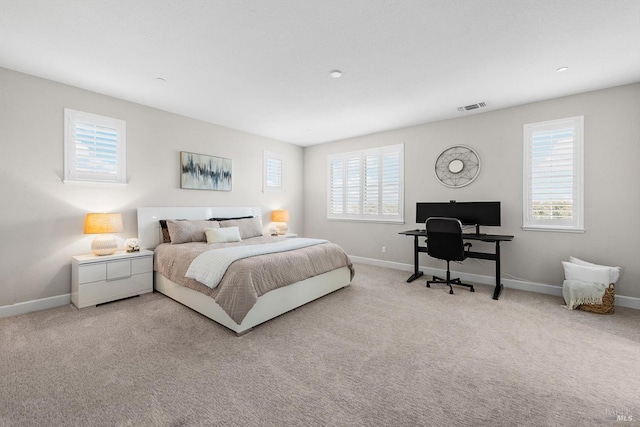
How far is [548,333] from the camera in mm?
2576

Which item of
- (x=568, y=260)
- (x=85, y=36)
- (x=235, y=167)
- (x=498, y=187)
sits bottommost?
(x=568, y=260)

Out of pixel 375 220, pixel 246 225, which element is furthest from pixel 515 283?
pixel 246 225

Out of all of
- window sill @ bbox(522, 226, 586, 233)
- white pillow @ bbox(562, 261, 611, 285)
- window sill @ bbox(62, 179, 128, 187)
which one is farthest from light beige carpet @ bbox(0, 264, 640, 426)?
window sill @ bbox(62, 179, 128, 187)

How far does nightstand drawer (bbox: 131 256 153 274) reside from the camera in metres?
3.47

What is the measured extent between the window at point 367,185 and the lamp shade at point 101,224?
12.5 feet

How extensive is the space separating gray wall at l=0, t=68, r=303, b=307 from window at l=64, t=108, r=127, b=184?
74 millimetres

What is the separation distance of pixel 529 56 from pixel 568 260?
2632 mm

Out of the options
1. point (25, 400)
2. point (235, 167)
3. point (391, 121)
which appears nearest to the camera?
point (25, 400)

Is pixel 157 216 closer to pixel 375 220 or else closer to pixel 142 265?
pixel 142 265

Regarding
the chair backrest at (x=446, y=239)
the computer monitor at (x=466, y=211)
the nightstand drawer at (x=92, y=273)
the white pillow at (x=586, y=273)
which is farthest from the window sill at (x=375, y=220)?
the nightstand drawer at (x=92, y=273)

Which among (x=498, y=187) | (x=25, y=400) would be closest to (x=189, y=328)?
(x=25, y=400)

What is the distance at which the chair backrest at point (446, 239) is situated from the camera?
3607 mm

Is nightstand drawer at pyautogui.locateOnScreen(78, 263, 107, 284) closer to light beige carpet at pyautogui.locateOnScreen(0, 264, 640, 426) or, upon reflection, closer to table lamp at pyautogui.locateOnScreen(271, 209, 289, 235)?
light beige carpet at pyautogui.locateOnScreen(0, 264, 640, 426)

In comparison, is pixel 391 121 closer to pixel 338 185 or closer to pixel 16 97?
pixel 338 185
